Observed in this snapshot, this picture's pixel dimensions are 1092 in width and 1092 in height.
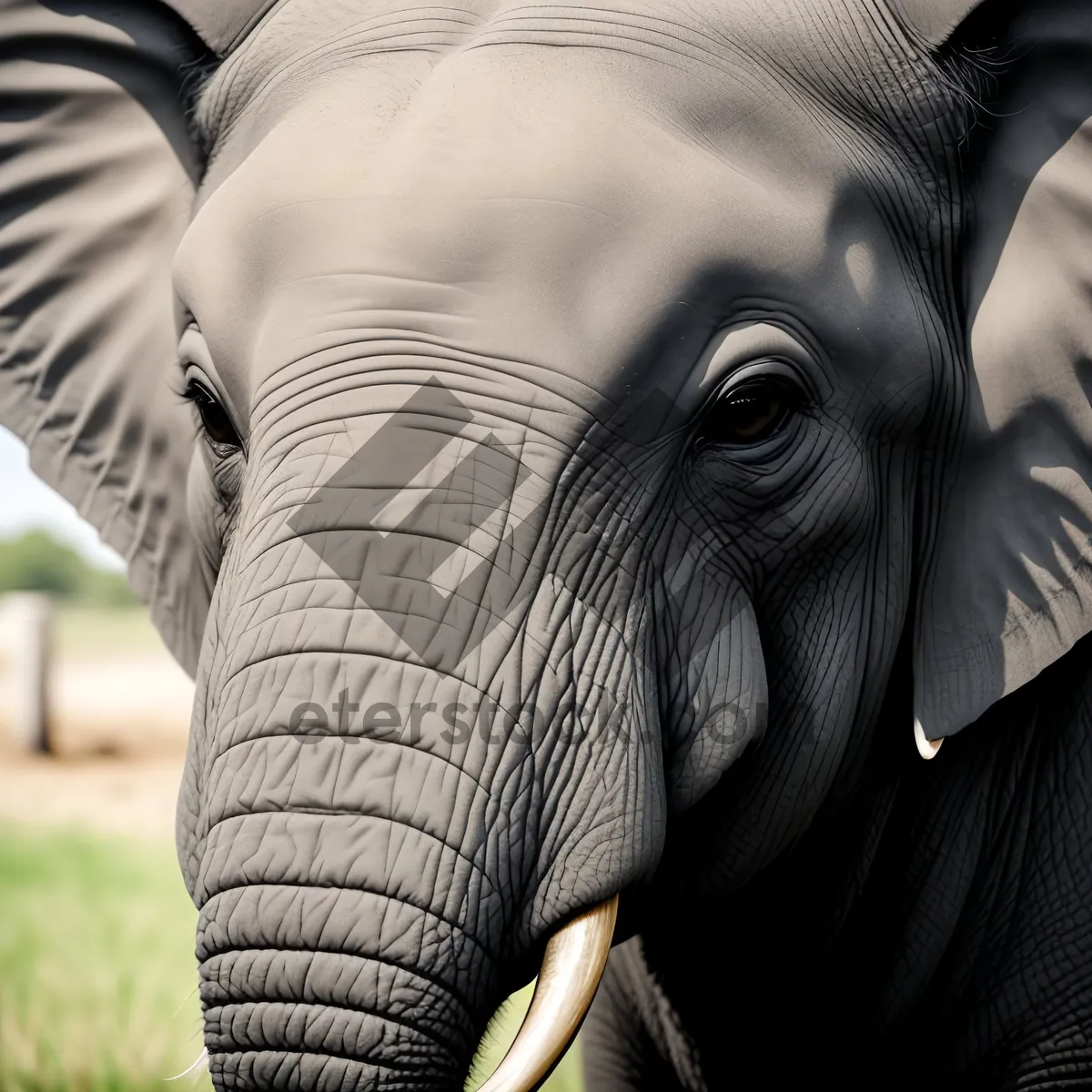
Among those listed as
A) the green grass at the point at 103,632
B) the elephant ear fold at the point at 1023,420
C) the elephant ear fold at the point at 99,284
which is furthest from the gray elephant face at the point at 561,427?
the green grass at the point at 103,632

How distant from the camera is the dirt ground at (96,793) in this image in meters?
10.5

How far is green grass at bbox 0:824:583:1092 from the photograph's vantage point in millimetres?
4551

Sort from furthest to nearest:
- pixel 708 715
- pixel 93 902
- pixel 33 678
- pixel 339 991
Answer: pixel 33 678
pixel 93 902
pixel 708 715
pixel 339 991

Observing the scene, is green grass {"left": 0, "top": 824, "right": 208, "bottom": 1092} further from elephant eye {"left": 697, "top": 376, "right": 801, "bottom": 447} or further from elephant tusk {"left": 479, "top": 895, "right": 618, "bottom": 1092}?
→ elephant eye {"left": 697, "top": 376, "right": 801, "bottom": 447}

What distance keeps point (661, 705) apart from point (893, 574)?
0.49 metres

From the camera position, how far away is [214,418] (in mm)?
2256

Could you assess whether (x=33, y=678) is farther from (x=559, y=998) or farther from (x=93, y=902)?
(x=559, y=998)

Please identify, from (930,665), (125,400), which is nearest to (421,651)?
(930,665)

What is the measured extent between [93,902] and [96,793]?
15.0 feet

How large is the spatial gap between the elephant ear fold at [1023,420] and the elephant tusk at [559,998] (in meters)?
0.72

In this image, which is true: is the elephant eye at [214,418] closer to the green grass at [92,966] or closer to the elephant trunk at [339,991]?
the elephant trunk at [339,991]

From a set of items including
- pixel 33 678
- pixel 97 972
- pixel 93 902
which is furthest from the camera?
pixel 33 678

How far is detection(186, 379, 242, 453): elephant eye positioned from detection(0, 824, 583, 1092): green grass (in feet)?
2.97

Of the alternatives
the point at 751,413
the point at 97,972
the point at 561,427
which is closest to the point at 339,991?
the point at 561,427
